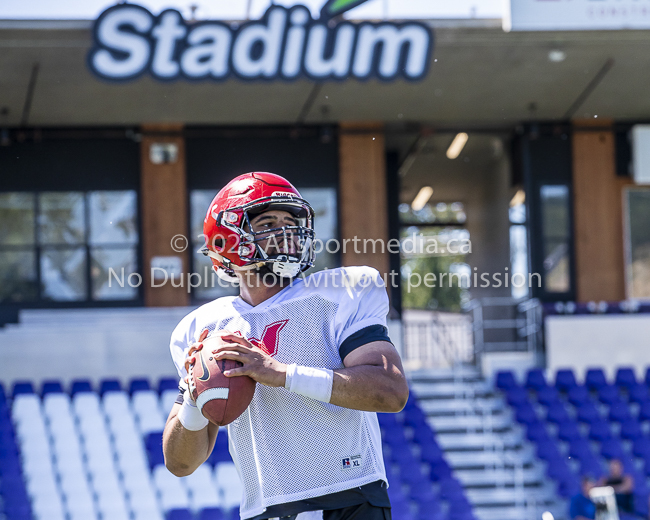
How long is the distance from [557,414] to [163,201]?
14.0 ft

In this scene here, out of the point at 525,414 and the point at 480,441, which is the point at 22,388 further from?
the point at 525,414

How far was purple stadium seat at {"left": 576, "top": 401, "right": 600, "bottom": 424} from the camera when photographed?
7.27m

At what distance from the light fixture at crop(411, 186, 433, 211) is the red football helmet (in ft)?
30.8

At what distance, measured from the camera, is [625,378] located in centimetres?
778

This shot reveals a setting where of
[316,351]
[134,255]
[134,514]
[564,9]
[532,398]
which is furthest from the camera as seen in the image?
[134,255]

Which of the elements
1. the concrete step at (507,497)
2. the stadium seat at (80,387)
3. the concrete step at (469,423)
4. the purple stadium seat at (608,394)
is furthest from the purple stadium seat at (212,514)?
the purple stadium seat at (608,394)

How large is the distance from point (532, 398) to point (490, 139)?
129 inches

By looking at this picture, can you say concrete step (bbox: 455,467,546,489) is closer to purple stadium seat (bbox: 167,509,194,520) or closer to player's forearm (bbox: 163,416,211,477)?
purple stadium seat (bbox: 167,509,194,520)

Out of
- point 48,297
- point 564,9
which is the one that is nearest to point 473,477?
point 564,9

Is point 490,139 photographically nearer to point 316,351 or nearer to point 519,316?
point 519,316

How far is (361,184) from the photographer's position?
27.9ft

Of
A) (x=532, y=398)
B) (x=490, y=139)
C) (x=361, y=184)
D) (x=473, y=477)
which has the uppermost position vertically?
(x=490, y=139)

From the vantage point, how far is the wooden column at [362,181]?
8461 mm

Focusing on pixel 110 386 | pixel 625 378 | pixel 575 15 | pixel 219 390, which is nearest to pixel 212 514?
pixel 110 386
